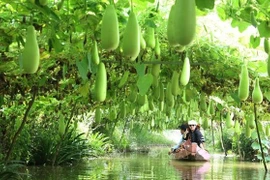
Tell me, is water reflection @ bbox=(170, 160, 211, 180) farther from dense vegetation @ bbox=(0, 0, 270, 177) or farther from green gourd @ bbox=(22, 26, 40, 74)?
green gourd @ bbox=(22, 26, 40, 74)

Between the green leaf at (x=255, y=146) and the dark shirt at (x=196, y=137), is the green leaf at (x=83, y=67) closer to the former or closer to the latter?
the green leaf at (x=255, y=146)

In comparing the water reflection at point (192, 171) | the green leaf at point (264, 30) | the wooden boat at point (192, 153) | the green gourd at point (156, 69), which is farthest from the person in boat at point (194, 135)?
the green leaf at point (264, 30)

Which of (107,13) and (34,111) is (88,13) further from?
(34,111)

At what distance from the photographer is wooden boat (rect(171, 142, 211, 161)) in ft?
41.1

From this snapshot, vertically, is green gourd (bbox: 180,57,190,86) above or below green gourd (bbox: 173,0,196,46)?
above

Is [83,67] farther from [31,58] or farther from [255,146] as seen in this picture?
[255,146]

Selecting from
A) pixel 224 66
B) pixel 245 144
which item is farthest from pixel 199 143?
pixel 224 66

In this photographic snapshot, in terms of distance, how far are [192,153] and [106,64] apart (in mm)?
7760

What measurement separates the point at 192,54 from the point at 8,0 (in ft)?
8.51

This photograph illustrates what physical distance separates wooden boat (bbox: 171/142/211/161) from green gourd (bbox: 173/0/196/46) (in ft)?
38.4

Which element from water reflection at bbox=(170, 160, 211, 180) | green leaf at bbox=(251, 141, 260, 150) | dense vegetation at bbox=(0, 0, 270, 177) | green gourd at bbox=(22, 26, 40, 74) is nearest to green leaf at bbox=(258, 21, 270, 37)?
dense vegetation at bbox=(0, 0, 270, 177)

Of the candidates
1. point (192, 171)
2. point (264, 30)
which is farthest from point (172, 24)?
point (192, 171)

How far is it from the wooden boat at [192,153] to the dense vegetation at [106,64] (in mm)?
2905

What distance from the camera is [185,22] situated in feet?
3.21
